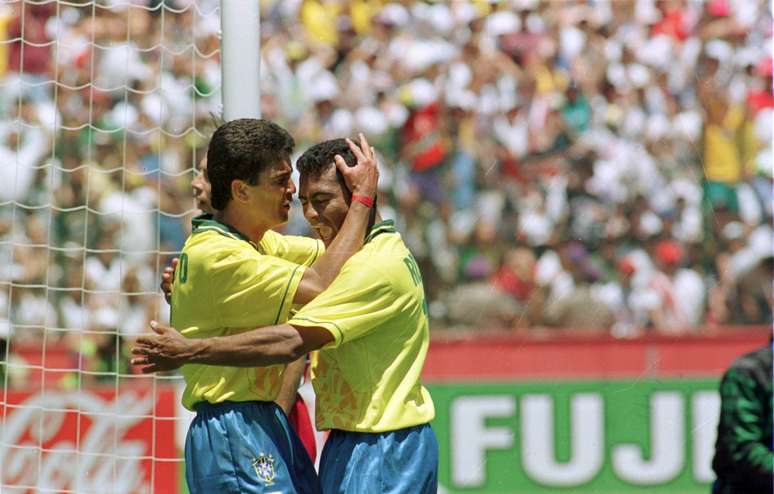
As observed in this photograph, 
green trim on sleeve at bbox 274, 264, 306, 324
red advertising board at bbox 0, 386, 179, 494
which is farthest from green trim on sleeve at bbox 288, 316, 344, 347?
red advertising board at bbox 0, 386, 179, 494

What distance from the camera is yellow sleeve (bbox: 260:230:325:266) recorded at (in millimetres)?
4520

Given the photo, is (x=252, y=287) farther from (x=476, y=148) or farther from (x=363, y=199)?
(x=476, y=148)

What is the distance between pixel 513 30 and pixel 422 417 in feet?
23.8

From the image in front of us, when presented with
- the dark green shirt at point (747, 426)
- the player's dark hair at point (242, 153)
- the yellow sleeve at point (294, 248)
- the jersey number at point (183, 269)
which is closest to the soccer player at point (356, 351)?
the player's dark hair at point (242, 153)

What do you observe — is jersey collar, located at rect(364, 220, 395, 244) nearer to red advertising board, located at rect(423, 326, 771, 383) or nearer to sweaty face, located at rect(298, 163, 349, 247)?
sweaty face, located at rect(298, 163, 349, 247)

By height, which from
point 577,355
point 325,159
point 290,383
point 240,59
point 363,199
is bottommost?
point 577,355

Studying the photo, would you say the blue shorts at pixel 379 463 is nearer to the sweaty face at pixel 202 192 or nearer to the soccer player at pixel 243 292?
the soccer player at pixel 243 292

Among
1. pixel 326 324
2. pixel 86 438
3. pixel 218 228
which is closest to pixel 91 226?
pixel 86 438

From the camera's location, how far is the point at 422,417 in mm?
4000

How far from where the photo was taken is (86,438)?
8492 mm

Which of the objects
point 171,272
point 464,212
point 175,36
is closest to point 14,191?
point 175,36

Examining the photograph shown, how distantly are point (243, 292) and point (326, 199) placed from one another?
373 millimetres

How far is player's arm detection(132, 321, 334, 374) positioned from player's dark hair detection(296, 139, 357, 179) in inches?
19.4

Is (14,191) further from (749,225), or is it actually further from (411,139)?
(749,225)
